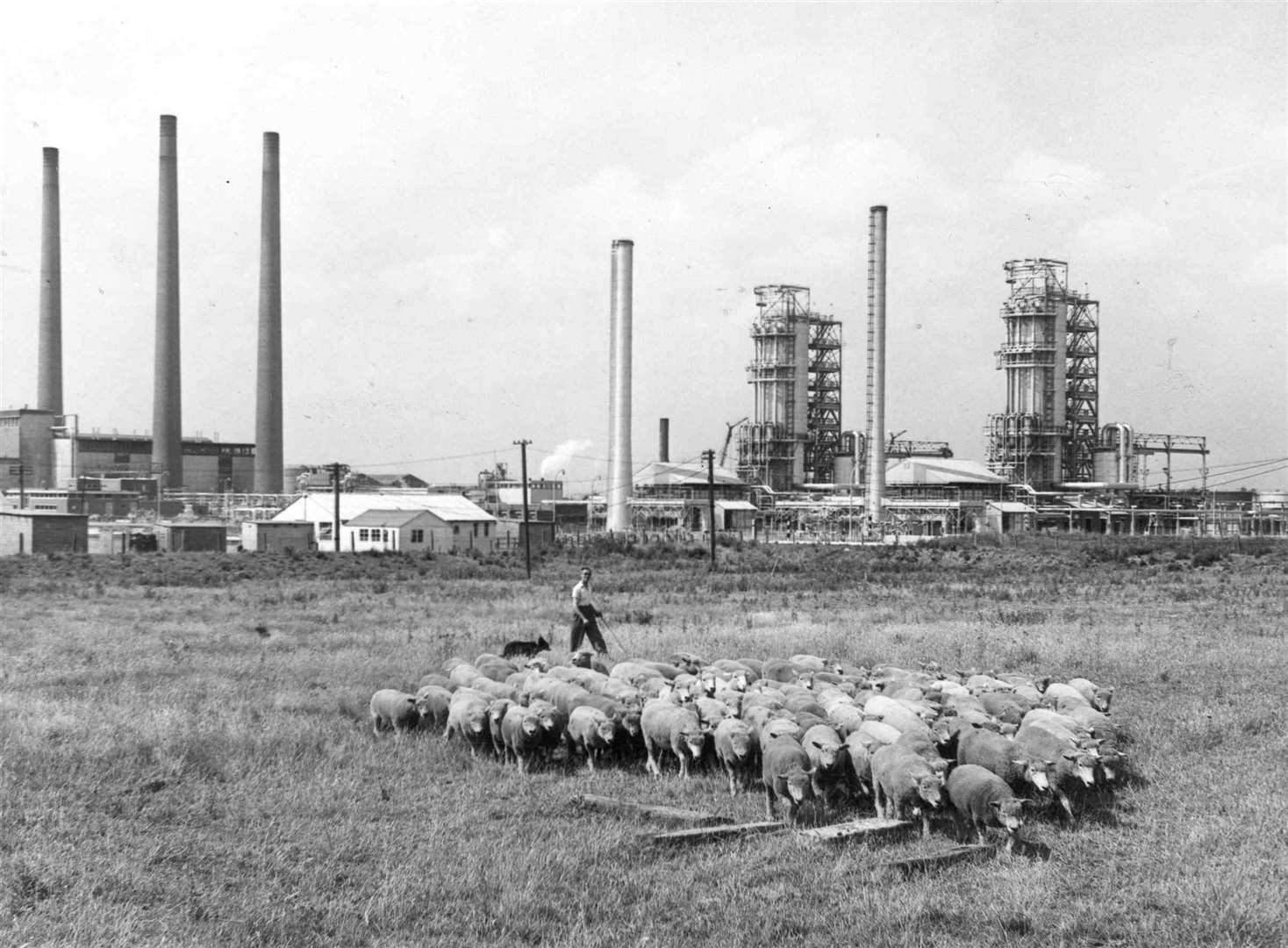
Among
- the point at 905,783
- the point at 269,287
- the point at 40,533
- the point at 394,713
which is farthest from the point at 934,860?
the point at 269,287

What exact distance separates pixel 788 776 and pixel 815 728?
2.68ft

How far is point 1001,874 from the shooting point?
8.83 m

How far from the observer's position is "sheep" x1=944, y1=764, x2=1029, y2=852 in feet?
30.9

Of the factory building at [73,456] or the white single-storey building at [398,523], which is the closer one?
the white single-storey building at [398,523]

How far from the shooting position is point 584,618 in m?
19.0

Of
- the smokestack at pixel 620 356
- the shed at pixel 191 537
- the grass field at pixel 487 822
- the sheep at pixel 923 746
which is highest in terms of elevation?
the smokestack at pixel 620 356

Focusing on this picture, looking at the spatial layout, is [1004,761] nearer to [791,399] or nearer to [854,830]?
[854,830]

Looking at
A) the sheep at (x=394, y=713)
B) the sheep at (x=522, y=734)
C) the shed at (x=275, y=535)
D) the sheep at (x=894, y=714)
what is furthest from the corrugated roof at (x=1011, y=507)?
the sheep at (x=522, y=734)

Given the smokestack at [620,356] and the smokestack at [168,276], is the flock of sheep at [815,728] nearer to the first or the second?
the smokestack at [620,356]

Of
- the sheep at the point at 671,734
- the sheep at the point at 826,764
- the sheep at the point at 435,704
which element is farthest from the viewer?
the sheep at the point at 435,704

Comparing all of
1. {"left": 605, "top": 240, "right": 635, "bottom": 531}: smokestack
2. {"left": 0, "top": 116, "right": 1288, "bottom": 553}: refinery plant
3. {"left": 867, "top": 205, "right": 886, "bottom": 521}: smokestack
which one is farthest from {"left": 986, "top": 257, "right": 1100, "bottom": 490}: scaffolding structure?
{"left": 605, "top": 240, "right": 635, "bottom": 531}: smokestack

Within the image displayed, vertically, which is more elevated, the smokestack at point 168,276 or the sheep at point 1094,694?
the smokestack at point 168,276

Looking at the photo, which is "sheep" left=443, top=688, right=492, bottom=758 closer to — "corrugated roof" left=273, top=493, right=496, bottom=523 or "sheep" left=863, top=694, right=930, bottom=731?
"sheep" left=863, top=694, right=930, bottom=731

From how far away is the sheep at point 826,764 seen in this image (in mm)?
10469
